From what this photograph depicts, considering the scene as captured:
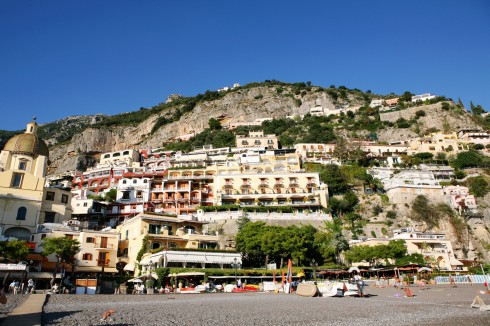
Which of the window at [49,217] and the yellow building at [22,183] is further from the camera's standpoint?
the window at [49,217]

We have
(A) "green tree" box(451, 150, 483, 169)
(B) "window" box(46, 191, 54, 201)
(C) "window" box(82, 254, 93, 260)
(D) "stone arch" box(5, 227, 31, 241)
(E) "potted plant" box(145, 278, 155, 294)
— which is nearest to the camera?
(E) "potted plant" box(145, 278, 155, 294)

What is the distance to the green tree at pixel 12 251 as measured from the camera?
107ft

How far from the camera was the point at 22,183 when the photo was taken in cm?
4934

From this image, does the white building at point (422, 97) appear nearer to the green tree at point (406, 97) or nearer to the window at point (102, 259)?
the green tree at point (406, 97)

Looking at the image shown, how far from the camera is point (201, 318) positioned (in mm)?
14164

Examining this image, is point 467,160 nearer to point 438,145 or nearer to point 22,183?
point 438,145

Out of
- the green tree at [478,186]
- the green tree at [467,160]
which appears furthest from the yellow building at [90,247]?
the green tree at [467,160]

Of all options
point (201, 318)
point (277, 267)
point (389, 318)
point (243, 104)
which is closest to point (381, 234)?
point (277, 267)

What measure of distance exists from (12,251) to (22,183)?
19.5m

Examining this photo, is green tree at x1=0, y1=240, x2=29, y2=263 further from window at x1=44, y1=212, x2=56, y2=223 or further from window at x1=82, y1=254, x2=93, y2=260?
window at x1=44, y1=212, x2=56, y2=223

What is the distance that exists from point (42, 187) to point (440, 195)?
6657 centimetres

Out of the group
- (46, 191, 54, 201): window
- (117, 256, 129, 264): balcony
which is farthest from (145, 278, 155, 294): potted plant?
(46, 191, 54, 201): window

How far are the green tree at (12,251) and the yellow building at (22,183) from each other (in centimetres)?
990

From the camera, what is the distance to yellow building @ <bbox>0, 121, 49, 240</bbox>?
148ft
